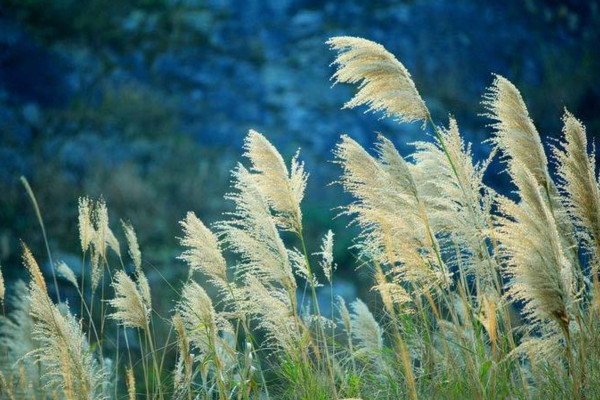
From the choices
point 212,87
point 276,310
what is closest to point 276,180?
point 276,310

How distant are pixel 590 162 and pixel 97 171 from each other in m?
9.29

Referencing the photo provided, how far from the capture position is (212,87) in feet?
42.5

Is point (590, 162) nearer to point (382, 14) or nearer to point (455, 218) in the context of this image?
point (455, 218)

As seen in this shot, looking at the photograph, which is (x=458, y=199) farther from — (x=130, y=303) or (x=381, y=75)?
(x=130, y=303)

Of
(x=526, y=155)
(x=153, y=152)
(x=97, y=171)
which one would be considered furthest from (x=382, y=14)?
(x=526, y=155)

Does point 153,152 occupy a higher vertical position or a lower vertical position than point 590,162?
higher

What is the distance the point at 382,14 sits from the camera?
530 inches

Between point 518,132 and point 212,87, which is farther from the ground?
point 212,87

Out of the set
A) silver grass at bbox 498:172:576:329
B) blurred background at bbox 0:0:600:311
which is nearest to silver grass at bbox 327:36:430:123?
silver grass at bbox 498:172:576:329

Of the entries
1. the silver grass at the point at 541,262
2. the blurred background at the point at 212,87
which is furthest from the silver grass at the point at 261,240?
the blurred background at the point at 212,87

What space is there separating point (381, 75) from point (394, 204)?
44 centimetres

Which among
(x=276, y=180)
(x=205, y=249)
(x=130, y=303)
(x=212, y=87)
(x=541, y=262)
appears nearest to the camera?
(x=541, y=262)

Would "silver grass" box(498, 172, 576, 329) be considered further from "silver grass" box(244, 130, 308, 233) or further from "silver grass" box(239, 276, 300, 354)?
"silver grass" box(239, 276, 300, 354)

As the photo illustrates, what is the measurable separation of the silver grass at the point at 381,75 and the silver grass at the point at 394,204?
6.5 inches
